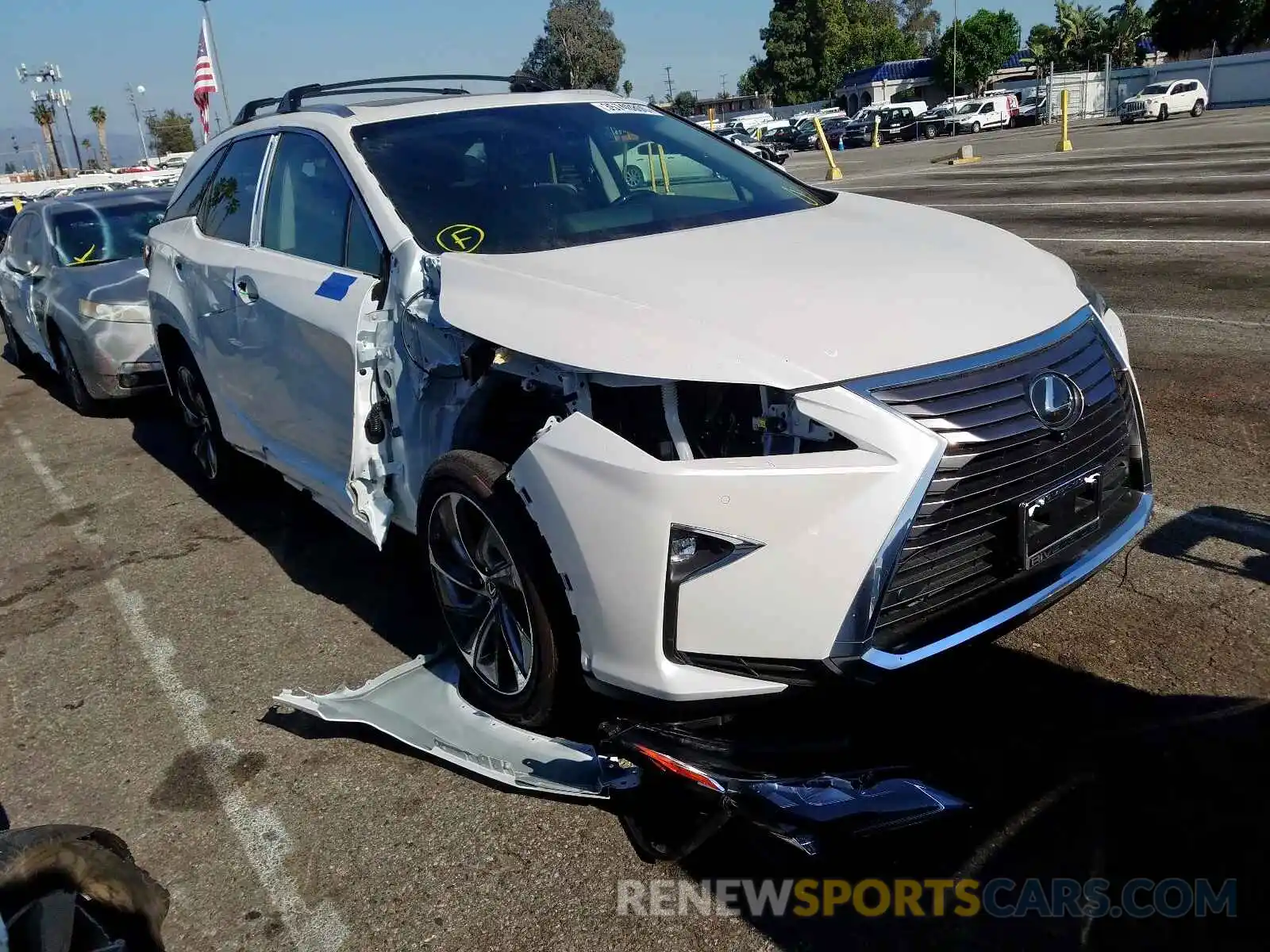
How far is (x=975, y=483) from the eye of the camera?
2.60 metres

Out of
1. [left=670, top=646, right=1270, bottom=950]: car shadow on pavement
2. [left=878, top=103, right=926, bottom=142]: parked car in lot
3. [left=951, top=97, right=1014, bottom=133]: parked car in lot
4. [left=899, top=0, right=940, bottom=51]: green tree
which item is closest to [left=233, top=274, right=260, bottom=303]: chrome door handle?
[left=670, top=646, right=1270, bottom=950]: car shadow on pavement

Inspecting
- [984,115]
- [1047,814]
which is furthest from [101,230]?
[984,115]

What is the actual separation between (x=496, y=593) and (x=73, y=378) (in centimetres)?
681

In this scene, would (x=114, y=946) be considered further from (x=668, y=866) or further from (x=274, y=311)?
(x=274, y=311)

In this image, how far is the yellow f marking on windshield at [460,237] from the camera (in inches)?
140

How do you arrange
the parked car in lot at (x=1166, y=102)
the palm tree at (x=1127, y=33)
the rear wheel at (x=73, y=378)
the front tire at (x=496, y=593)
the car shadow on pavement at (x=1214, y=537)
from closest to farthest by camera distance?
the front tire at (x=496, y=593), the car shadow on pavement at (x=1214, y=537), the rear wheel at (x=73, y=378), the parked car in lot at (x=1166, y=102), the palm tree at (x=1127, y=33)

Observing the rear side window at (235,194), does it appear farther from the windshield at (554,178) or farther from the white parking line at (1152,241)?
the white parking line at (1152,241)

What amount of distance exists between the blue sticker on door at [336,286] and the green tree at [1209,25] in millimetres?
71095

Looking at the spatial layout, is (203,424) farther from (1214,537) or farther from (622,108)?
(1214,537)

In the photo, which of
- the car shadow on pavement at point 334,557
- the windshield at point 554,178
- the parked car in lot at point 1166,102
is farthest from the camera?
the parked car in lot at point 1166,102


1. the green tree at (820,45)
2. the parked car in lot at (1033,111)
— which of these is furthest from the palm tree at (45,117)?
the parked car in lot at (1033,111)

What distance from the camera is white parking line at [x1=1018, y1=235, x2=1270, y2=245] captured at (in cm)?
1033

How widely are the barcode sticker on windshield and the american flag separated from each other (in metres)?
15.4

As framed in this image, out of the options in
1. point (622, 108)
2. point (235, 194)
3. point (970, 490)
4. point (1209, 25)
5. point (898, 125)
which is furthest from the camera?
point (1209, 25)
